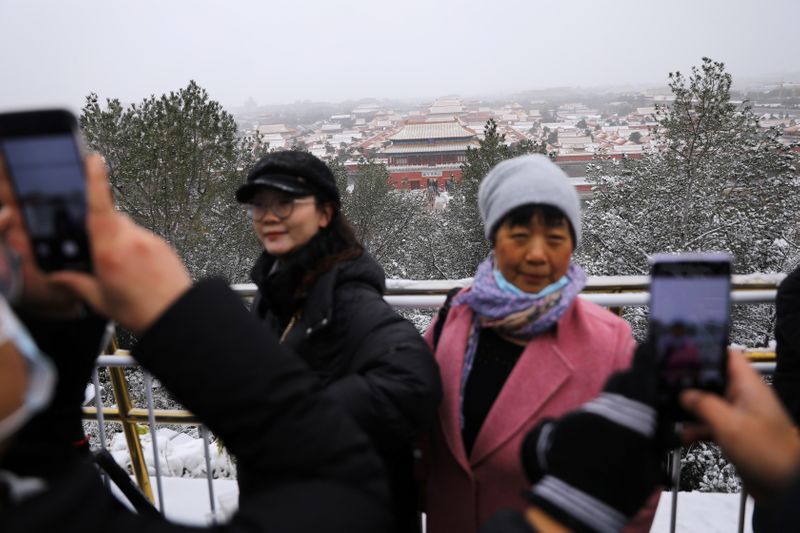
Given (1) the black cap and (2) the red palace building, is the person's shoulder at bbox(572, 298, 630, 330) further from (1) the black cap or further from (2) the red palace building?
(2) the red palace building

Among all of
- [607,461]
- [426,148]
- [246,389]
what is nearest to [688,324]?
[607,461]

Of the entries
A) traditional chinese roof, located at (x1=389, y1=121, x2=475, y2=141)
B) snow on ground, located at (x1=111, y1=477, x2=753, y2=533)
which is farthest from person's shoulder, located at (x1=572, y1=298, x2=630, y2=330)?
traditional chinese roof, located at (x1=389, y1=121, x2=475, y2=141)

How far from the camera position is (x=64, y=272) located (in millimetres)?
551

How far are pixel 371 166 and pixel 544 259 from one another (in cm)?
2554

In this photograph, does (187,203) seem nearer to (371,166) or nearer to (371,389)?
(371,166)

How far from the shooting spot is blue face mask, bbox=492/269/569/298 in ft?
4.42

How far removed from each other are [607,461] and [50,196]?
647 mm

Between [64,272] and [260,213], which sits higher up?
[64,272]

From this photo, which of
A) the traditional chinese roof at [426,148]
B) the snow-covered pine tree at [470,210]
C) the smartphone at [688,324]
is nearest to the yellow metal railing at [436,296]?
the smartphone at [688,324]

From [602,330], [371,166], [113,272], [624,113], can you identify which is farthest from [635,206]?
[624,113]

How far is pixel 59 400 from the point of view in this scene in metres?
0.61

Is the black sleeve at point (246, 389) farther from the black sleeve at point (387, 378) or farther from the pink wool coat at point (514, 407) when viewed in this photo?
the pink wool coat at point (514, 407)

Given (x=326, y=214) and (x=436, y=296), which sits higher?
(x=326, y=214)

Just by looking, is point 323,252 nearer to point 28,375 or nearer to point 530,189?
point 530,189
